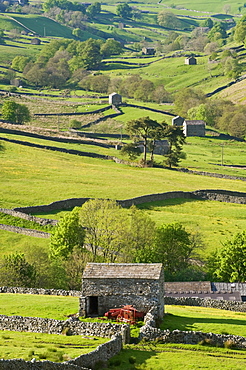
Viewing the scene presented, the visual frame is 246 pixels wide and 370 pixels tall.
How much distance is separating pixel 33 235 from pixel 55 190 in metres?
19.9

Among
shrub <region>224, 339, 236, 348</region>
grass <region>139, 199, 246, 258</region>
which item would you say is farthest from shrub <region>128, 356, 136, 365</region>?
grass <region>139, 199, 246, 258</region>

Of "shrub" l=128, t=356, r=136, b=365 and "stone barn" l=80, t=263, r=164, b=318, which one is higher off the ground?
"stone barn" l=80, t=263, r=164, b=318

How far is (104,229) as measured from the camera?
218 ft

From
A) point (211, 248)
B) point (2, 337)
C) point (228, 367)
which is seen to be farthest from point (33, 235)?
point (228, 367)

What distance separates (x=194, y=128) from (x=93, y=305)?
134m

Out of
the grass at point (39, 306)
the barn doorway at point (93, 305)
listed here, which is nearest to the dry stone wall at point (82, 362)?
the barn doorway at point (93, 305)

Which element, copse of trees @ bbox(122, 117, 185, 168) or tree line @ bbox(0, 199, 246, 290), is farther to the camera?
copse of trees @ bbox(122, 117, 185, 168)

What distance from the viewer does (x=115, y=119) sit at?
179m

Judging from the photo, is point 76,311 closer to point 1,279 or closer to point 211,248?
point 1,279

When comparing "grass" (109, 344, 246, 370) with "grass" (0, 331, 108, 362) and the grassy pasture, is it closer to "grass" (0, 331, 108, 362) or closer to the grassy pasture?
"grass" (0, 331, 108, 362)

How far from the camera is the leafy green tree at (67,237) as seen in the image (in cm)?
6431

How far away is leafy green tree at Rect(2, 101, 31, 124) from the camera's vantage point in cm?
16225

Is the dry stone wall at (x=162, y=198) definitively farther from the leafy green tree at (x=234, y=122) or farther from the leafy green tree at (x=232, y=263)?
the leafy green tree at (x=234, y=122)

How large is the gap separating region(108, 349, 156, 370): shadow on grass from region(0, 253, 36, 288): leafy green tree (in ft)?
77.4
